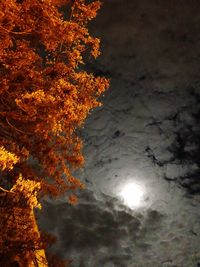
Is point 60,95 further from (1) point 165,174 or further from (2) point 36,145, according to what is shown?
(1) point 165,174

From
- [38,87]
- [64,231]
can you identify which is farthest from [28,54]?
[64,231]

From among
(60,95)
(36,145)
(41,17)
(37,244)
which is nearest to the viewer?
(37,244)

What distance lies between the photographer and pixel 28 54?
327 inches

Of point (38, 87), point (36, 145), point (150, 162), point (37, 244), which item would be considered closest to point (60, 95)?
point (38, 87)

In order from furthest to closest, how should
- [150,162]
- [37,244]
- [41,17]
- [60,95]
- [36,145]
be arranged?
[150,162] < [36,145] < [41,17] < [60,95] < [37,244]

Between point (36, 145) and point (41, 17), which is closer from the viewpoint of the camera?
point (41, 17)

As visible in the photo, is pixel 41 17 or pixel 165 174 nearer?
pixel 41 17

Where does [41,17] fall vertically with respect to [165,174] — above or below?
A: below

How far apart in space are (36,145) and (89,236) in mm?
7411

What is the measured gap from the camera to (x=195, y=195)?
49.1 feet

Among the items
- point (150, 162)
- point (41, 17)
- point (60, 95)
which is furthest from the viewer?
point (150, 162)

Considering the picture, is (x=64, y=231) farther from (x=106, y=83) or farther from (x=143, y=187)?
(x=106, y=83)

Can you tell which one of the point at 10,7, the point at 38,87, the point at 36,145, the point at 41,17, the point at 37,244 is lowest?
the point at 37,244

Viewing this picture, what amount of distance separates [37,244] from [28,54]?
412 cm
